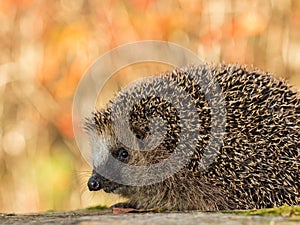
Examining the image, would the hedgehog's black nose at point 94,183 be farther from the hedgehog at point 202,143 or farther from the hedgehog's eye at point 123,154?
the hedgehog's eye at point 123,154

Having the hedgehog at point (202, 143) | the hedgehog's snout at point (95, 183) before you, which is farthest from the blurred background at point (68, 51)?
the hedgehog's snout at point (95, 183)

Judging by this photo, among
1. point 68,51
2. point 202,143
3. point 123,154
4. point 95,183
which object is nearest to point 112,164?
point 123,154

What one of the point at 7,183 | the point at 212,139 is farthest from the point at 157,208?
the point at 7,183

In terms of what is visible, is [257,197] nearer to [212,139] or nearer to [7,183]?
[212,139]

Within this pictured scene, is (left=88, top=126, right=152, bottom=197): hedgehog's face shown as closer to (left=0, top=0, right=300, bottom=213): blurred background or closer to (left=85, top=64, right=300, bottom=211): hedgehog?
(left=85, top=64, right=300, bottom=211): hedgehog

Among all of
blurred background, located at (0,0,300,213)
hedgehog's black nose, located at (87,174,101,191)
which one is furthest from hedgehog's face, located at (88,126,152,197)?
blurred background, located at (0,0,300,213)

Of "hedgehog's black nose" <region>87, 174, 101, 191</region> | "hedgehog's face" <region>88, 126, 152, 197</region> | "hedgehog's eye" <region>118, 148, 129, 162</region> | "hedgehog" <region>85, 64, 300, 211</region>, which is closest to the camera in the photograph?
"hedgehog" <region>85, 64, 300, 211</region>
